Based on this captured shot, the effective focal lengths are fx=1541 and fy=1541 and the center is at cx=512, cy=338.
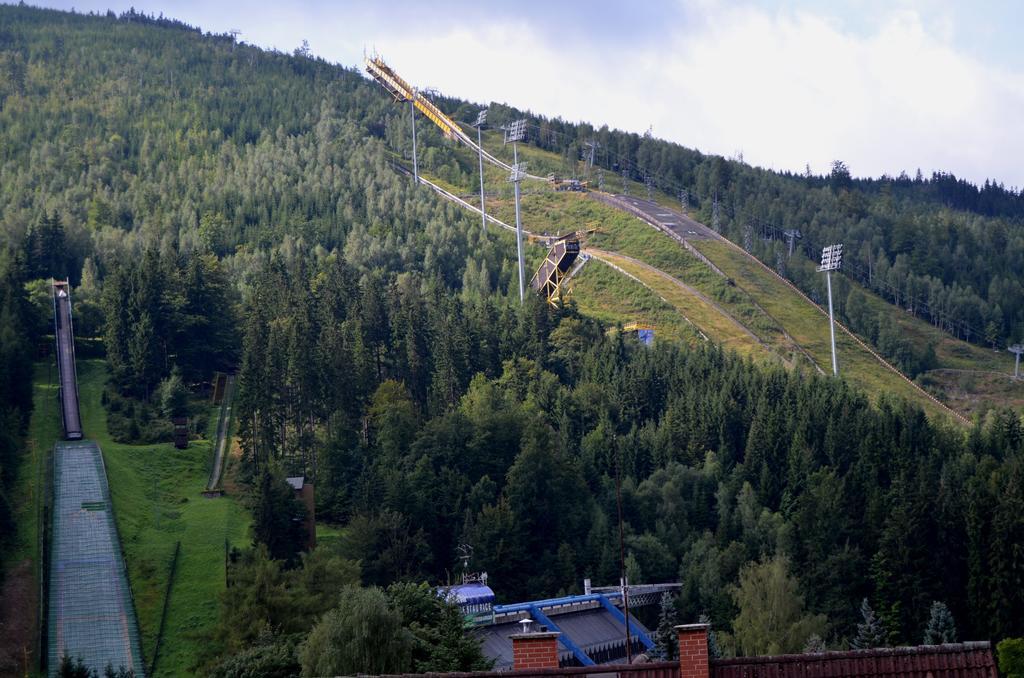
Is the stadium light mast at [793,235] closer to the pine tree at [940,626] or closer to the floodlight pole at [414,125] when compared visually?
the floodlight pole at [414,125]

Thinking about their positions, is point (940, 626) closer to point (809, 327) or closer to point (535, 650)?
point (535, 650)

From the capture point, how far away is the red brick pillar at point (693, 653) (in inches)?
993

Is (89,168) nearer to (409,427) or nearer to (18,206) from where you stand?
(18,206)

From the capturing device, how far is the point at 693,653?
25.3 meters

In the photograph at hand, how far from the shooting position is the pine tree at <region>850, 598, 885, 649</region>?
74750 mm

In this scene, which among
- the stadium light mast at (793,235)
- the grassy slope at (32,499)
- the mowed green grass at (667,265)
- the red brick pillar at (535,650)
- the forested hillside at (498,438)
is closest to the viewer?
the red brick pillar at (535,650)

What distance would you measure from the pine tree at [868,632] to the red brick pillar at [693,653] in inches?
2005

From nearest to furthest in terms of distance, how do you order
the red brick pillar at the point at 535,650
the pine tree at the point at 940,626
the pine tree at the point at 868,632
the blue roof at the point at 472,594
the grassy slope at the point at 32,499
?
the red brick pillar at the point at 535,650, the grassy slope at the point at 32,499, the blue roof at the point at 472,594, the pine tree at the point at 868,632, the pine tree at the point at 940,626

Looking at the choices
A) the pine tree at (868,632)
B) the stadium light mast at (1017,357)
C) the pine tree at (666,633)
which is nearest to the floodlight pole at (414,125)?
the stadium light mast at (1017,357)

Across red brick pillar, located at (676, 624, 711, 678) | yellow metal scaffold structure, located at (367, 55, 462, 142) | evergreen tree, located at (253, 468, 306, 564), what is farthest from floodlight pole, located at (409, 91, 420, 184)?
red brick pillar, located at (676, 624, 711, 678)

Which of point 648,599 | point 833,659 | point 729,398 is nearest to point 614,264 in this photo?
point 729,398

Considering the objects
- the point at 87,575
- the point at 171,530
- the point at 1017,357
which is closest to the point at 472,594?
the point at 171,530

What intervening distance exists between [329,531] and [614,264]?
65.7 meters

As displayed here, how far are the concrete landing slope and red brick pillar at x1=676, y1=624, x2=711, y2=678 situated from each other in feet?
142
